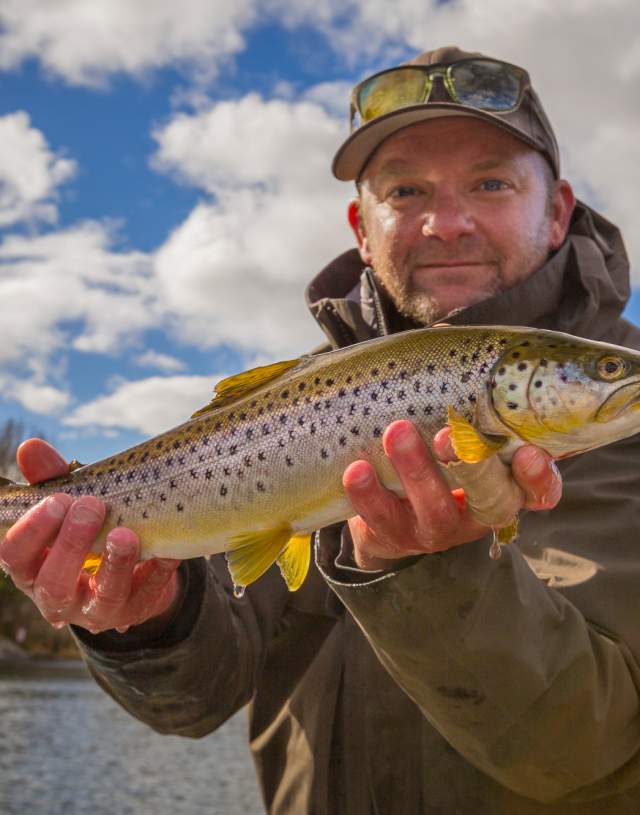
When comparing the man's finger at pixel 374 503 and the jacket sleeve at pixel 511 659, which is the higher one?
the man's finger at pixel 374 503

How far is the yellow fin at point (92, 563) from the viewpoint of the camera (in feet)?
10.9

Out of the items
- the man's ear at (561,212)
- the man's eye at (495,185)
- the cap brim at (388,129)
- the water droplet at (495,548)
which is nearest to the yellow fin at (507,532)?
the water droplet at (495,548)

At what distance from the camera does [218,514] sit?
3057 mm

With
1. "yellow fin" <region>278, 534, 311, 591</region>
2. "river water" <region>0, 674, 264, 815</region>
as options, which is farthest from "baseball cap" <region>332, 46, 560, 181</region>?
"river water" <region>0, 674, 264, 815</region>

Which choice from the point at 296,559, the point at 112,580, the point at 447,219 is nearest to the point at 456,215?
the point at 447,219

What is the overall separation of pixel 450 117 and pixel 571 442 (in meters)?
2.47

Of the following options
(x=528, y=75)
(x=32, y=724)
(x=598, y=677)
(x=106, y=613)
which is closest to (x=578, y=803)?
(x=598, y=677)

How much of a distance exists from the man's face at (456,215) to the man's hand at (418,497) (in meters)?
1.82

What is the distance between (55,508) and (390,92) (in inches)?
113

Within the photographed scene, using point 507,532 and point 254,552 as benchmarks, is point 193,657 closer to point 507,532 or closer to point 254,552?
point 254,552

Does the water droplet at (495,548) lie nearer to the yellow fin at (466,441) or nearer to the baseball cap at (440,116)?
the yellow fin at (466,441)

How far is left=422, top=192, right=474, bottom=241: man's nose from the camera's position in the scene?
4.38m

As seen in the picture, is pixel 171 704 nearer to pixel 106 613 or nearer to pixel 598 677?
pixel 106 613

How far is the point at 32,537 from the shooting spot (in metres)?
3.20
